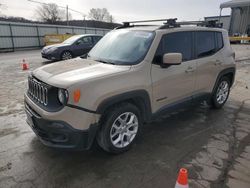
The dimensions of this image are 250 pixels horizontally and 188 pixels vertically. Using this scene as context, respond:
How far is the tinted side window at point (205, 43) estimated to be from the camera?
4.28 metres

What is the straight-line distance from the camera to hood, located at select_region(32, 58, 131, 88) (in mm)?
2783

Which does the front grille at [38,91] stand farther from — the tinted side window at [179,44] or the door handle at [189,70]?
the door handle at [189,70]

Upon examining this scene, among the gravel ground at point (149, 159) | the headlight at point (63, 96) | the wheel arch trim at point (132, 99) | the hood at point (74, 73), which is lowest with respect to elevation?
the gravel ground at point (149, 159)

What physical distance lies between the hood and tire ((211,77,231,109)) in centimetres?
279

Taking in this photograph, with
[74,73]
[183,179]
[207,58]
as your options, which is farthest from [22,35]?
[183,179]

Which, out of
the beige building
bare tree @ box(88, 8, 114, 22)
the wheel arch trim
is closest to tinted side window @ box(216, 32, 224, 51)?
the wheel arch trim

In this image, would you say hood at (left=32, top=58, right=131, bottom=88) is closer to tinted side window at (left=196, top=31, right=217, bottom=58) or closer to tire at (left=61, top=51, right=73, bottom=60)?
tinted side window at (left=196, top=31, right=217, bottom=58)

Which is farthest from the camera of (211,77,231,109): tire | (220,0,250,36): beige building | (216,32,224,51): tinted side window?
(220,0,250,36): beige building

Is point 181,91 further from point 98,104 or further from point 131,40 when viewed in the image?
point 98,104

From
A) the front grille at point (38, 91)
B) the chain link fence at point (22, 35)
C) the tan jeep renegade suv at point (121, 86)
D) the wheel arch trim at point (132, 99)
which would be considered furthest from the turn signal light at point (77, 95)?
the chain link fence at point (22, 35)

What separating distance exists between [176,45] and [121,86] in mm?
1494

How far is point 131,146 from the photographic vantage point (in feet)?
11.3

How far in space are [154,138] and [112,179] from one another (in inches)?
50.4

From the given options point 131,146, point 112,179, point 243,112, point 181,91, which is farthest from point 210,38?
point 112,179
